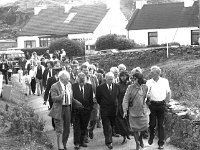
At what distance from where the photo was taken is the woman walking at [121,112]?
13.8 meters

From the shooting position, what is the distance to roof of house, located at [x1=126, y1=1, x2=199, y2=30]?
5916 cm

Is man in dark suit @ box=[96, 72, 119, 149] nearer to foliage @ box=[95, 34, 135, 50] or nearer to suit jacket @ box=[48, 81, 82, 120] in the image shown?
suit jacket @ box=[48, 81, 82, 120]

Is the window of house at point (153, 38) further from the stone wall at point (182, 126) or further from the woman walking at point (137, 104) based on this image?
the woman walking at point (137, 104)

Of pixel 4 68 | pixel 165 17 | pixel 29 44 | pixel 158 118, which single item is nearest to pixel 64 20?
pixel 29 44

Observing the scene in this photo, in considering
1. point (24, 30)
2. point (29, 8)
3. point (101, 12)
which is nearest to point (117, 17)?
point (101, 12)

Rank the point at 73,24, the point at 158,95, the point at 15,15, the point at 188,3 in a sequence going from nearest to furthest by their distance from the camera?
the point at 158,95
the point at 188,3
the point at 73,24
the point at 15,15

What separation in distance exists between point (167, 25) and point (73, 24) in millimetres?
12020

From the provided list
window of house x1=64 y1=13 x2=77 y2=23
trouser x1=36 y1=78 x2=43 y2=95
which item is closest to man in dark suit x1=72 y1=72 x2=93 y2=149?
trouser x1=36 y1=78 x2=43 y2=95

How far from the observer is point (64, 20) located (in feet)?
223

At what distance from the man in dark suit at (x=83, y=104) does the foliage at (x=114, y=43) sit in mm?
38191

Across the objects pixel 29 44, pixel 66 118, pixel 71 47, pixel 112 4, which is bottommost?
pixel 66 118

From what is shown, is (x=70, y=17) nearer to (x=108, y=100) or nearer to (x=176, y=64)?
(x=176, y=64)

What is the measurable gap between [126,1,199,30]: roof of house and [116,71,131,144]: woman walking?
148ft

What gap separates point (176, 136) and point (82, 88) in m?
2.62
